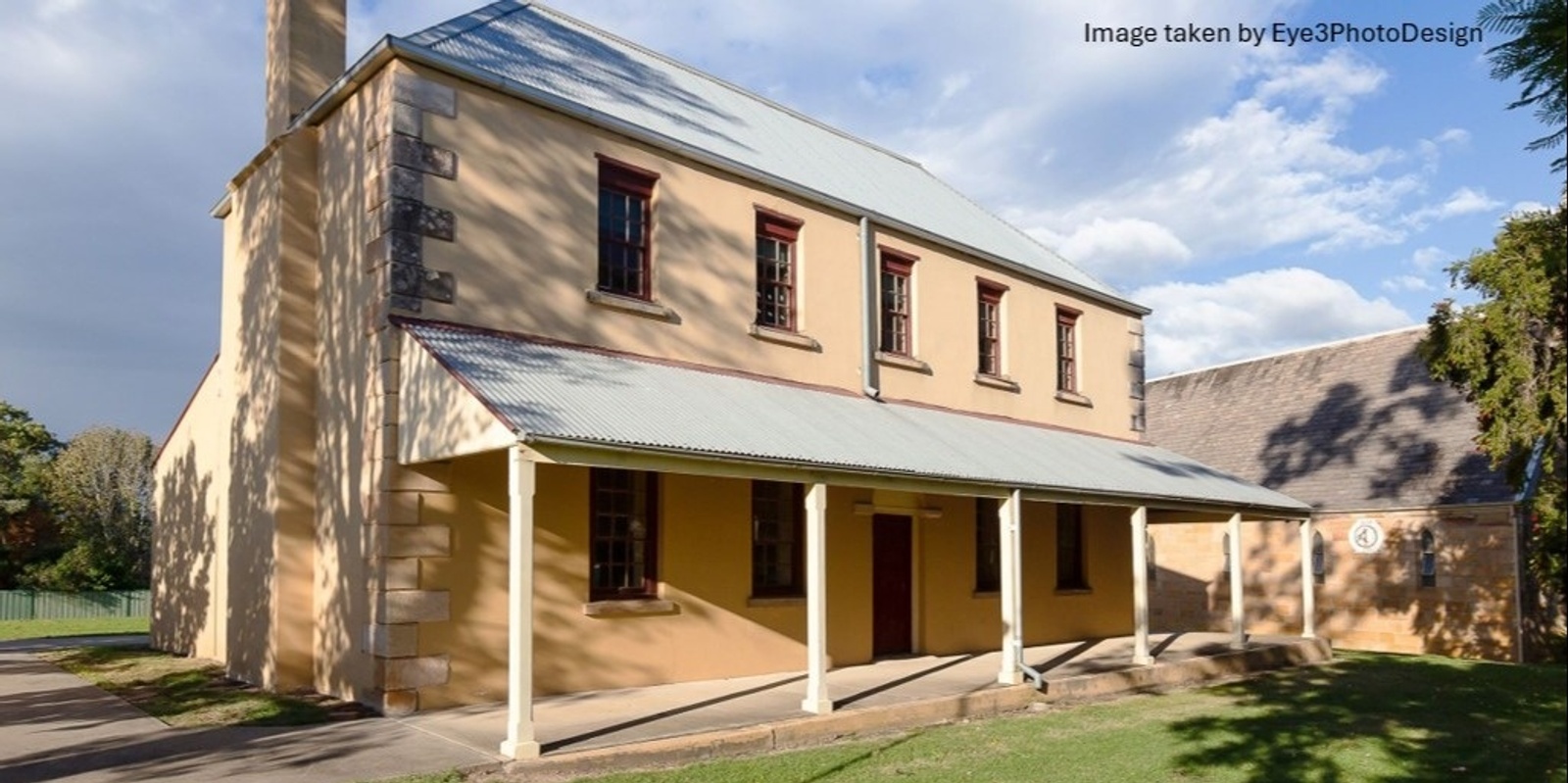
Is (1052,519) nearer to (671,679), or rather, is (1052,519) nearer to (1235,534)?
(1235,534)

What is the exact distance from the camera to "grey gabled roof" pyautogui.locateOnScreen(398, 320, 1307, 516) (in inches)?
396

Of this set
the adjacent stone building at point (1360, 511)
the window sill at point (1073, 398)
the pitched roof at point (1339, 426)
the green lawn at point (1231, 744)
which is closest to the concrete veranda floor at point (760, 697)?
the green lawn at point (1231, 744)

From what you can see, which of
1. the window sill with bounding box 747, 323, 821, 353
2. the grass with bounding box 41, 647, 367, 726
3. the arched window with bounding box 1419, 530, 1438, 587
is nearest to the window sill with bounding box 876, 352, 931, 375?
the window sill with bounding box 747, 323, 821, 353

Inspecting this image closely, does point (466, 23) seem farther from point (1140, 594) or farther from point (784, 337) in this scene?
point (1140, 594)

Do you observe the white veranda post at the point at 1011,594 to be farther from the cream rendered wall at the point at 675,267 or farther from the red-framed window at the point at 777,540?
the cream rendered wall at the point at 675,267

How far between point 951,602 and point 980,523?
1464 millimetres

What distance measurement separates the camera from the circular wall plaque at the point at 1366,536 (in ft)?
74.2

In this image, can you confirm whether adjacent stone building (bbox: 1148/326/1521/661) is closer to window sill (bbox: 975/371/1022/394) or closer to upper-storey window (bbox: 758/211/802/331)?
window sill (bbox: 975/371/1022/394)

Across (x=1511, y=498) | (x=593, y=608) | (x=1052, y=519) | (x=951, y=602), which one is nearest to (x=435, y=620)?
(x=593, y=608)

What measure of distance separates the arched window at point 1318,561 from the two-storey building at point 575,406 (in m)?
6.37

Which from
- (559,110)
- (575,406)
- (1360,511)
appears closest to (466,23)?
(559,110)

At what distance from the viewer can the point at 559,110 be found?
12.4m

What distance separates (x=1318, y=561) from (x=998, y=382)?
10.2m

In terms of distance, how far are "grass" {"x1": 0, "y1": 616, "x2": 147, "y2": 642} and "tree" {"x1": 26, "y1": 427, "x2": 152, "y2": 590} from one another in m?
1.98
